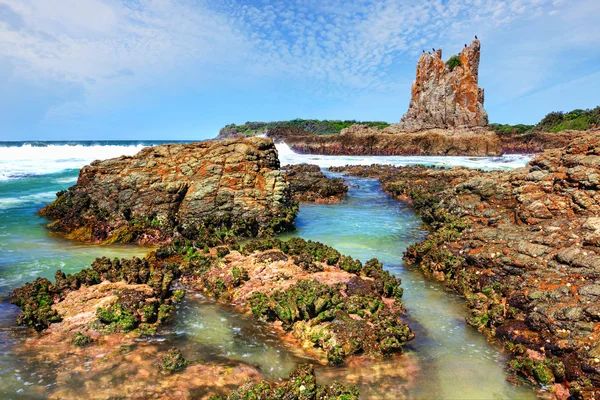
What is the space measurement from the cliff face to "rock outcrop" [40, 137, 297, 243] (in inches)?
2547

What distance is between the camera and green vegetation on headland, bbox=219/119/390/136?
128163 mm

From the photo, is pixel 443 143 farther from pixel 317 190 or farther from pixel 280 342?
pixel 280 342

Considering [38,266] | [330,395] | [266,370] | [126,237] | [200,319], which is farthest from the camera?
[126,237]

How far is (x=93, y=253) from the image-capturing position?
10023 mm

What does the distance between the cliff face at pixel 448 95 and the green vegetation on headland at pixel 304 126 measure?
1848 inches

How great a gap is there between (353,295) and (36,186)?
87.9 ft

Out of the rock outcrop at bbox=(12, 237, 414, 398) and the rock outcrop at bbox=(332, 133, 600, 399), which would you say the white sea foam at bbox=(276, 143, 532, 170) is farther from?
the rock outcrop at bbox=(12, 237, 414, 398)

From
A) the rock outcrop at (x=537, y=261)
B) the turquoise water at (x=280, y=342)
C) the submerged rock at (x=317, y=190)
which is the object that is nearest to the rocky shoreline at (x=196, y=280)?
the turquoise water at (x=280, y=342)

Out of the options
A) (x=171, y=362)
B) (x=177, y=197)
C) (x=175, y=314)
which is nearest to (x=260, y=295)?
(x=175, y=314)

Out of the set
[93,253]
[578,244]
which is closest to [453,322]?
[578,244]

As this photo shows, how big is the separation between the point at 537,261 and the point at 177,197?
10.5 m

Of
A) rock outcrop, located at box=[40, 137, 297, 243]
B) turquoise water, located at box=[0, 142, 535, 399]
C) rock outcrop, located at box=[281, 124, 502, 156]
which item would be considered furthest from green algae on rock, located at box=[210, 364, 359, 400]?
rock outcrop, located at box=[281, 124, 502, 156]

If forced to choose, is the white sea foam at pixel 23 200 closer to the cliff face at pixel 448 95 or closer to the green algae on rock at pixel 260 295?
the green algae on rock at pixel 260 295

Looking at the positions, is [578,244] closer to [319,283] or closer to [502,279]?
[502,279]
